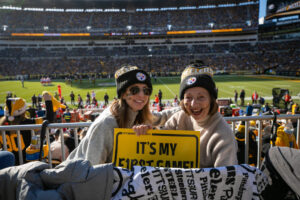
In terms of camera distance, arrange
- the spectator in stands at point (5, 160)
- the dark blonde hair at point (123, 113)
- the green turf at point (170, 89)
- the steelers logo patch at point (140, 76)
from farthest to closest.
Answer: the green turf at point (170, 89), the steelers logo patch at point (140, 76), the dark blonde hair at point (123, 113), the spectator in stands at point (5, 160)

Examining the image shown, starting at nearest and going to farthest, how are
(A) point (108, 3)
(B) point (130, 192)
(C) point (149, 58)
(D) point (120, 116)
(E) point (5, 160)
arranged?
1. (B) point (130, 192)
2. (E) point (5, 160)
3. (D) point (120, 116)
4. (C) point (149, 58)
5. (A) point (108, 3)

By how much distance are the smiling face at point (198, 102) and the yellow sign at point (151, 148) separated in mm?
218

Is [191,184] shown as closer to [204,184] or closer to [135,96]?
[204,184]

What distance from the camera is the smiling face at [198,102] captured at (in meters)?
1.62

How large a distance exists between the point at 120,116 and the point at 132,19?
6876 cm

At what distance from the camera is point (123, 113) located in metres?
1.84

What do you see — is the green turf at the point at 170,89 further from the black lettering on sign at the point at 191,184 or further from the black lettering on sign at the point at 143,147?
the black lettering on sign at the point at 191,184

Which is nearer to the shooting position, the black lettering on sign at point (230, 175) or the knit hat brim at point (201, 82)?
the black lettering on sign at point (230, 175)

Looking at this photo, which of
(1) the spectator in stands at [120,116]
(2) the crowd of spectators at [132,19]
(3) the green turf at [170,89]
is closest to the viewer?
(1) the spectator in stands at [120,116]

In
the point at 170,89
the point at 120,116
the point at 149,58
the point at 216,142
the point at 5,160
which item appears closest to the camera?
the point at 5,160

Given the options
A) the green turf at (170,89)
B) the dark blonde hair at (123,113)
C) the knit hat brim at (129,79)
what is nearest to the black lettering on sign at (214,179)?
the dark blonde hair at (123,113)

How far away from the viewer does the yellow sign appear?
1642 millimetres

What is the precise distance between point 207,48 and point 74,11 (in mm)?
48396

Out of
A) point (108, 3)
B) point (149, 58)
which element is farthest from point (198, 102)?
point (108, 3)
